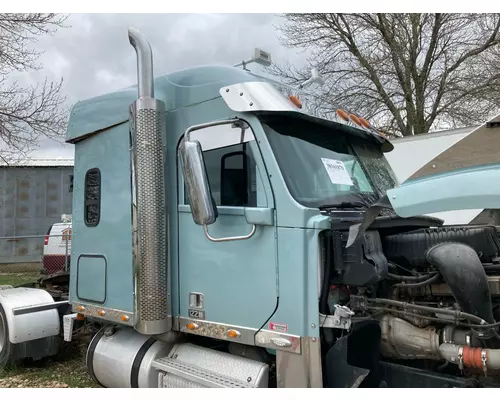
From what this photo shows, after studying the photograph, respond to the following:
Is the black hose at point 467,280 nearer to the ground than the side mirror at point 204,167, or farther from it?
nearer to the ground

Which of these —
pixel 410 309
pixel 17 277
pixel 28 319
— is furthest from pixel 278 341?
pixel 17 277

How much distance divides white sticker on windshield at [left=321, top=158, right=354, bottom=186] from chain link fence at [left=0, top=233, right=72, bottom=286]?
8470mm

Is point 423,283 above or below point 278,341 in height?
above

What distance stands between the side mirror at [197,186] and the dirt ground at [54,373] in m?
2.71

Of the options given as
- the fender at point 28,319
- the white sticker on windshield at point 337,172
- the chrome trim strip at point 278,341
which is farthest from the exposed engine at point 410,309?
the fender at point 28,319

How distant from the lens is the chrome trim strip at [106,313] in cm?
407

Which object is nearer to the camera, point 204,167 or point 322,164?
point 204,167

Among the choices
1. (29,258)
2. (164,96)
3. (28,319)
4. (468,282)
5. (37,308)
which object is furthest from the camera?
(29,258)

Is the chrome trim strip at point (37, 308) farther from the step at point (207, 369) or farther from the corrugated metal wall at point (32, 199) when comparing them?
the corrugated metal wall at point (32, 199)

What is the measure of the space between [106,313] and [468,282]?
3.03m

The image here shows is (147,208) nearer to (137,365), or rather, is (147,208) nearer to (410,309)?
(137,365)

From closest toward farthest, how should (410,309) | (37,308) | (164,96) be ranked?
1. (410,309)
2. (164,96)
3. (37,308)

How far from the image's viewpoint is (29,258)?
18656 millimetres

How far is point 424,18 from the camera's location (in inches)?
575
